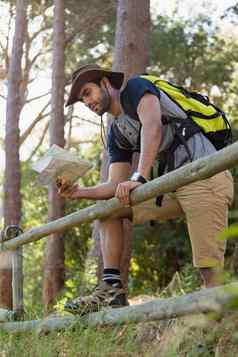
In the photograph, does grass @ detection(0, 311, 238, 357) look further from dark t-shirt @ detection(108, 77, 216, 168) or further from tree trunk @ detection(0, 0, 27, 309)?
tree trunk @ detection(0, 0, 27, 309)

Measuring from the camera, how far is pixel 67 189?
4.67 m

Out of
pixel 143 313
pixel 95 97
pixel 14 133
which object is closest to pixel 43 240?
pixel 14 133

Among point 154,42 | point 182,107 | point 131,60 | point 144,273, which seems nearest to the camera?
point 182,107

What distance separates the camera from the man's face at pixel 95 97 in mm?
4613

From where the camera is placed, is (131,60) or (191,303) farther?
(131,60)

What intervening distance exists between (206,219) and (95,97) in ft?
3.07

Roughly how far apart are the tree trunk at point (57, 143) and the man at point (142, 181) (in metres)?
9.49

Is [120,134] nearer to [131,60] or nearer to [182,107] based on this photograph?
[182,107]

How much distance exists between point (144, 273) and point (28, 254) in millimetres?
3134

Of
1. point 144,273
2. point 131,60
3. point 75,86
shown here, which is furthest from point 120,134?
point 144,273

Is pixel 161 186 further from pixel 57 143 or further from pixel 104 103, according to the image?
pixel 57 143

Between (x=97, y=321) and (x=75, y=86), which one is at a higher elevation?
(x=75, y=86)

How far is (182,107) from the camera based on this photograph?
4395mm

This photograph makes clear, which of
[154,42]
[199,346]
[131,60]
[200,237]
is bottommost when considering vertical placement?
[199,346]
